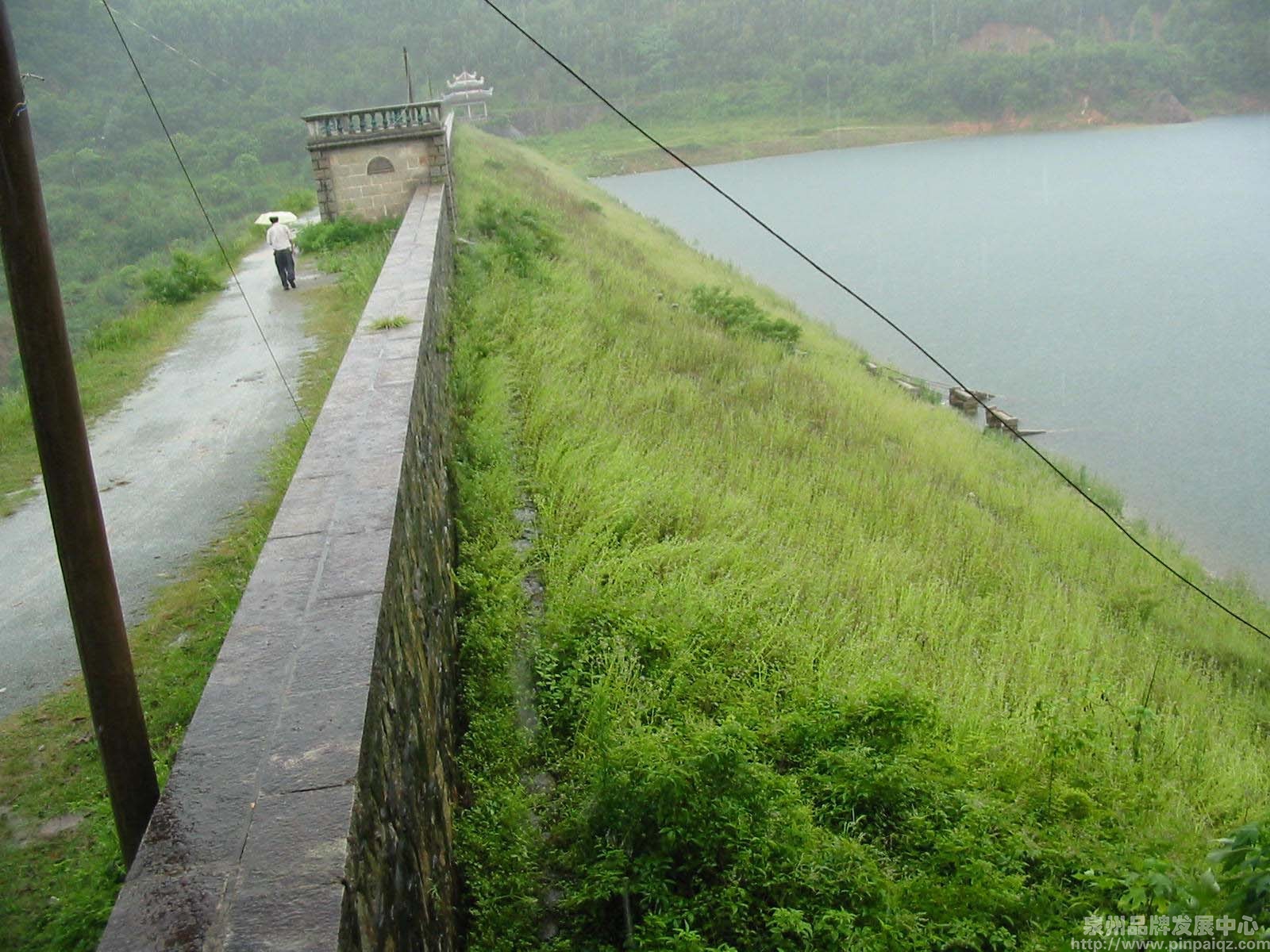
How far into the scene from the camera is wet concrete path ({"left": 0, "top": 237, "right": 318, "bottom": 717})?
491 cm

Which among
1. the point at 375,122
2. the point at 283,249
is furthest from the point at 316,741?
the point at 375,122

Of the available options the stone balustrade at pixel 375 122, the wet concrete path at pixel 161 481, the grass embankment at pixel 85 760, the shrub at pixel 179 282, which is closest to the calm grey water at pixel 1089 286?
the stone balustrade at pixel 375 122

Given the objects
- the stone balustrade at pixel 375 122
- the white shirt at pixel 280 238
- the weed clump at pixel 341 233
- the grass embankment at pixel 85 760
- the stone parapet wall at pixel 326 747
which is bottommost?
the grass embankment at pixel 85 760

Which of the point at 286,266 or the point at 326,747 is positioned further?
the point at 286,266

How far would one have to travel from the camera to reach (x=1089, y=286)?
23469 millimetres

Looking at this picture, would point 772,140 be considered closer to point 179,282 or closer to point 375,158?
point 375,158

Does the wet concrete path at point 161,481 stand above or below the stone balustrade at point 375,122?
below

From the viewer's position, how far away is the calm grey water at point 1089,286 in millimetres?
14570

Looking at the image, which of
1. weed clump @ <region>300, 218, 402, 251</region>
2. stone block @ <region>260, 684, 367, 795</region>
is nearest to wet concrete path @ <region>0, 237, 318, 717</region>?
stone block @ <region>260, 684, 367, 795</region>

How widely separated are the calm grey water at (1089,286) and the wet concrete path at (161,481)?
981cm

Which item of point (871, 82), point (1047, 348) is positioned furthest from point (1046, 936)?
point (871, 82)

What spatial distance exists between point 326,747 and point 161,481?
500 centimetres

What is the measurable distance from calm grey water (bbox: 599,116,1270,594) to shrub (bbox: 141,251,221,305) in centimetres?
1198

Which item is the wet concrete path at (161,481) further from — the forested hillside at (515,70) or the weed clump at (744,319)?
the forested hillside at (515,70)
